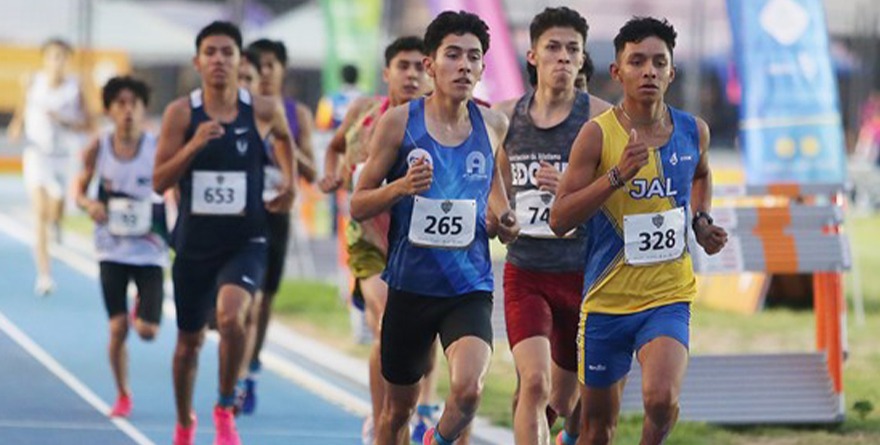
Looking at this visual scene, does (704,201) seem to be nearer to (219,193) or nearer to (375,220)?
(375,220)

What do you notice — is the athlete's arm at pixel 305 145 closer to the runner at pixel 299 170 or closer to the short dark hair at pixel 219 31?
the runner at pixel 299 170

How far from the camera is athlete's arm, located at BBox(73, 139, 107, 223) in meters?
12.3

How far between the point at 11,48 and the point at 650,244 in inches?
1323

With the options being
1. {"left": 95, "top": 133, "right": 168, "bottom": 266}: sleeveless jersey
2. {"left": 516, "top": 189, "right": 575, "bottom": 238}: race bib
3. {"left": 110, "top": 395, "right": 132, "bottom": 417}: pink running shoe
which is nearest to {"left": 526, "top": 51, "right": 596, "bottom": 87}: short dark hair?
{"left": 516, "top": 189, "right": 575, "bottom": 238}: race bib

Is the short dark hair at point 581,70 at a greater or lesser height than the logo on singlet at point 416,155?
greater

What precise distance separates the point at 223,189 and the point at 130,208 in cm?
223

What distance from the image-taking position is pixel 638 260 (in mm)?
7785

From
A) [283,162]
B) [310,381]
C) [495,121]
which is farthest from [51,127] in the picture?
[495,121]

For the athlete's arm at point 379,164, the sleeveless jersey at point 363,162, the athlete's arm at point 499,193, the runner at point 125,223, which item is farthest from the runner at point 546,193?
the runner at point 125,223

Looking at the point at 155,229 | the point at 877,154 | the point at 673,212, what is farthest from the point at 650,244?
the point at 877,154

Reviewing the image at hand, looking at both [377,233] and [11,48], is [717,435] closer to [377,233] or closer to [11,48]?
[377,233]

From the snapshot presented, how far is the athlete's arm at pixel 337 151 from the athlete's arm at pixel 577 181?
10.4 feet

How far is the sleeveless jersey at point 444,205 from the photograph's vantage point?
8195 millimetres

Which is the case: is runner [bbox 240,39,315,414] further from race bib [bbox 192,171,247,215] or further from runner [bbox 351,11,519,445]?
runner [bbox 351,11,519,445]
